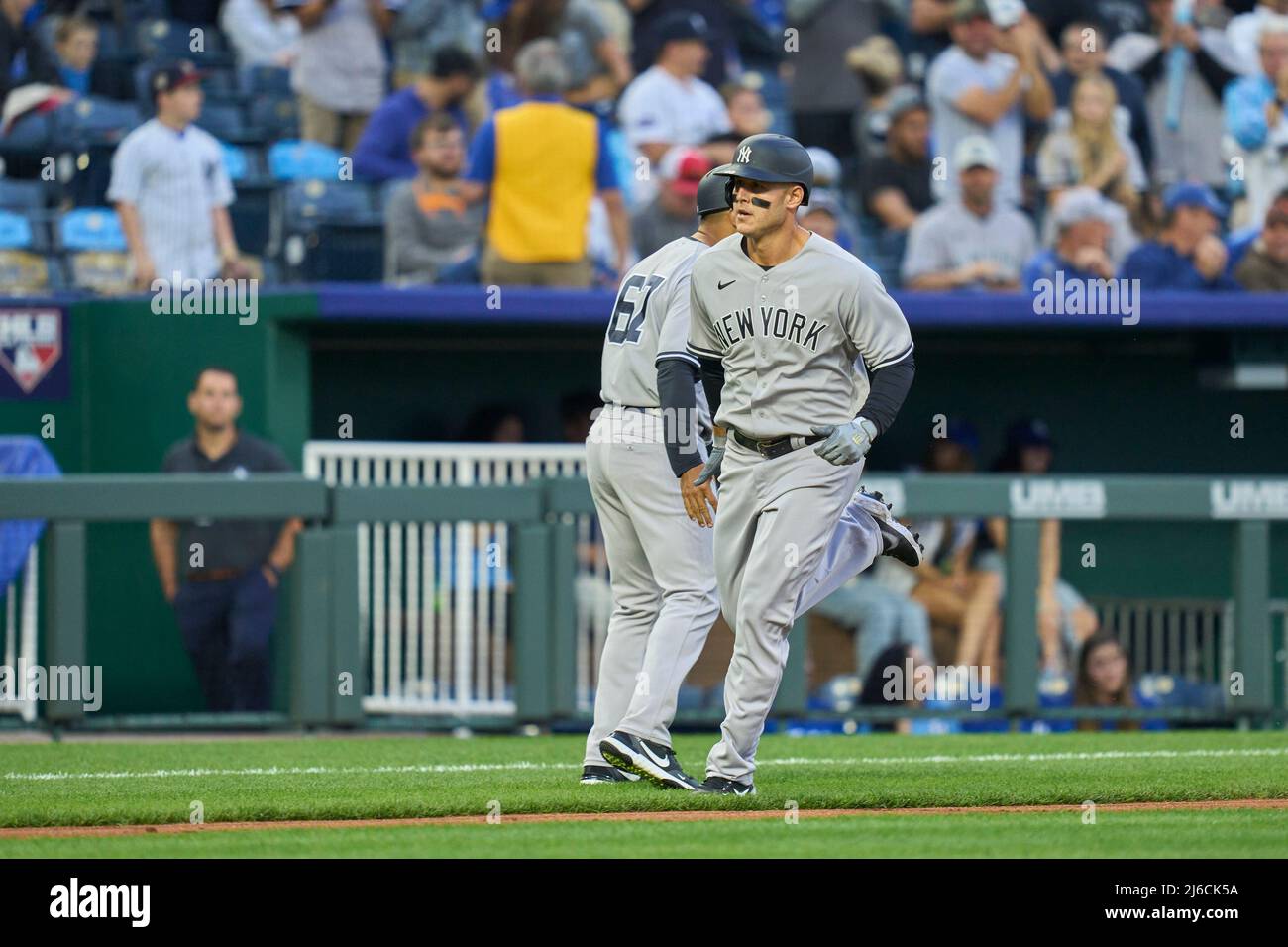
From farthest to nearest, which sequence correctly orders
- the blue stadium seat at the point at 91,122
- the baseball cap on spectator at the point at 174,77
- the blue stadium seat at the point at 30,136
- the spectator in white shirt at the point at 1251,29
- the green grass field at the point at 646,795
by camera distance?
the spectator in white shirt at the point at 1251,29 → the blue stadium seat at the point at 30,136 → the blue stadium seat at the point at 91,122 → the baseball cap on spectator at the point at 174,77 → the green grass field at the point at 646,795

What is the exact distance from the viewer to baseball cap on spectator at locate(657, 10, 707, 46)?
13672 millimetres

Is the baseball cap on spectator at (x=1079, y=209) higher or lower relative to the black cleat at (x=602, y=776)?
higher

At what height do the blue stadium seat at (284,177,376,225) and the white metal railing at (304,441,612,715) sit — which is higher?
the blue stadium seat at (284,177,376,225)

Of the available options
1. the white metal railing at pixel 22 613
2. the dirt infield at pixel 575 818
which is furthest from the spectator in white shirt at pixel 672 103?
the dirt infield at pixel 575 818

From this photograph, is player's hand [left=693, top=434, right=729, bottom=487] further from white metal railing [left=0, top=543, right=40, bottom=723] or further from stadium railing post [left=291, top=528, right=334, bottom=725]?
white metal railing [left=0, top=543, right=40, bottom=723]

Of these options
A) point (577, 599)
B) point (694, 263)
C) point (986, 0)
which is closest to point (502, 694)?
point (577, 599)

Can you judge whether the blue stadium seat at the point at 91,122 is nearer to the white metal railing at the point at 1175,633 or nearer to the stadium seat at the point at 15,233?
the stadium seat at the point at 15,233

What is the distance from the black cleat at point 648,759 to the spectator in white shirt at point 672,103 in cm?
682

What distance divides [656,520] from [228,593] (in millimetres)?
4078

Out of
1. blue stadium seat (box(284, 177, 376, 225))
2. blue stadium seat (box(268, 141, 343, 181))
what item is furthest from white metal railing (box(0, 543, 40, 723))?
blue stadium seat (box(268, 141, 343, 181))

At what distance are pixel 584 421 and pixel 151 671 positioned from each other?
12.5 feet

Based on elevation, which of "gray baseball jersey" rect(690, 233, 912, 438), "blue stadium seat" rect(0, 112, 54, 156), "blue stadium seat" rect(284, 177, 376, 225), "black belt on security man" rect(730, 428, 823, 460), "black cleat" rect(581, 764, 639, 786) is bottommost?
"black cleat" rect(581, 764, 639, 786)

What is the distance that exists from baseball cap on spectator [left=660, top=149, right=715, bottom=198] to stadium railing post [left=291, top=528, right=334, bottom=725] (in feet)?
11.0

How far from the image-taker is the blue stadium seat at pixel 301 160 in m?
13.3
